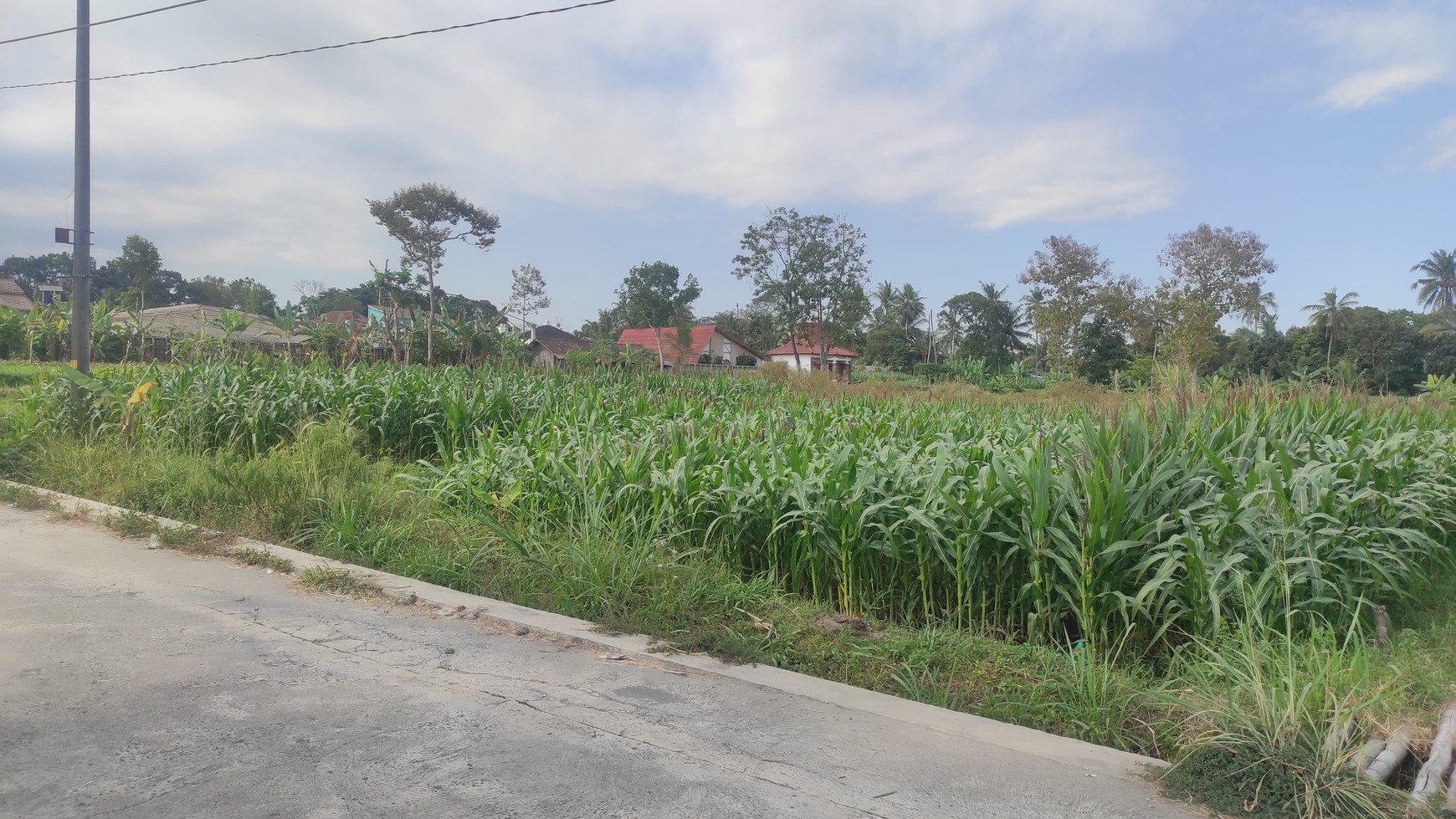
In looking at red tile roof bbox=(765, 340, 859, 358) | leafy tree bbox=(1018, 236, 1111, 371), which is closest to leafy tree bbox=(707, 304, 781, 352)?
red tile roof bbox=(765, 340, 859, 358)

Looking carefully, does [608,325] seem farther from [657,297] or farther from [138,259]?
[138,259]

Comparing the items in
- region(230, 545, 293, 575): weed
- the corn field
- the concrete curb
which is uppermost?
the corn field

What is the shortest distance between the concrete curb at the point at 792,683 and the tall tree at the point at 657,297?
63014mm

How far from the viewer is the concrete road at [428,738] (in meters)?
2.75

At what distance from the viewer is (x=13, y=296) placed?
183ft

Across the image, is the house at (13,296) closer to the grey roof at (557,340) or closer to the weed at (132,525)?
the grey roof at (557,340)

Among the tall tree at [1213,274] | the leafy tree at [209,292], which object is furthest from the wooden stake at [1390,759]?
the leafy tree at [209,292]

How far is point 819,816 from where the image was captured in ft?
8.86

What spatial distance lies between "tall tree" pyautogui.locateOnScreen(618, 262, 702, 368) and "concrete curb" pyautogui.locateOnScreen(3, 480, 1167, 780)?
207ft

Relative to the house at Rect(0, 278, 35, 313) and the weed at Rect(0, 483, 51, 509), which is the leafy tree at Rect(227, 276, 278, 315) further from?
the weed at Rect(0, 483, 51, 509)

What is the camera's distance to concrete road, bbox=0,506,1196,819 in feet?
9.01

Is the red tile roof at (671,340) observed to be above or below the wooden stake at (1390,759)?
above

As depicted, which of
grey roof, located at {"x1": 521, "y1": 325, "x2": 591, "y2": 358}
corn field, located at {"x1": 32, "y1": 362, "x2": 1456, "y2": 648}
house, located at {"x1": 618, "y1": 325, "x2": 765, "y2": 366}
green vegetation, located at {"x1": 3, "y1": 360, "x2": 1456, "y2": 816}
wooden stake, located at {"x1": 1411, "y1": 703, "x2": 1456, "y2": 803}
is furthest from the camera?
grey roof, located at {"x1": 521, "y1": 325, "x2": 591, "y2": 358}

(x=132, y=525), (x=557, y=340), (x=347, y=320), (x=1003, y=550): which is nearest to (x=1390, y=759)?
(x=1003, y=550)
